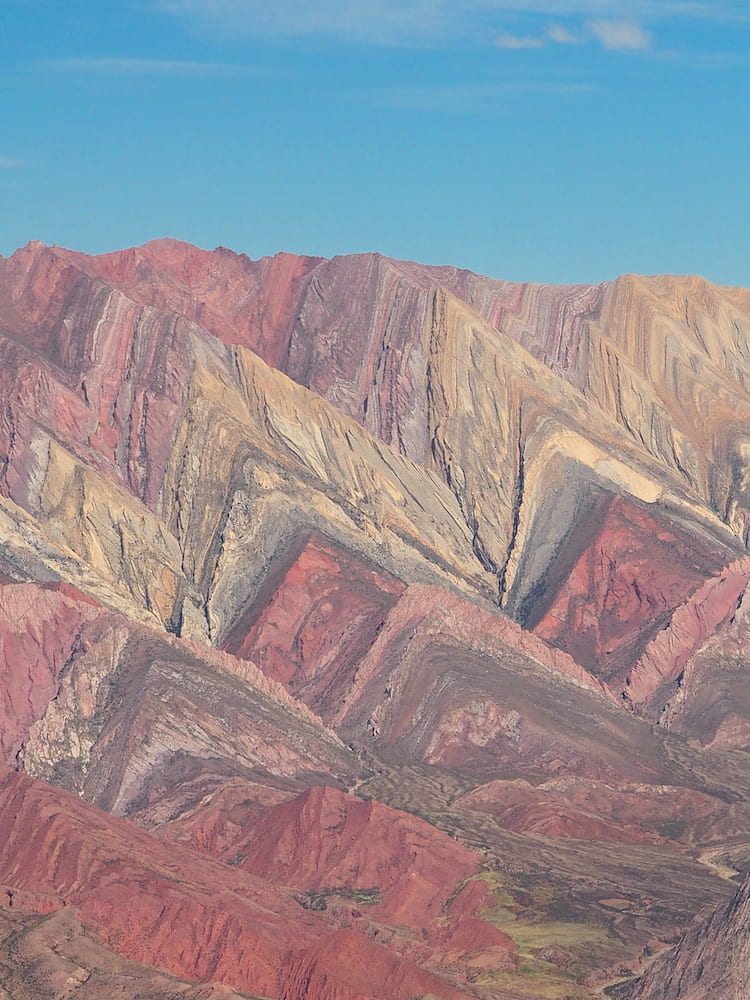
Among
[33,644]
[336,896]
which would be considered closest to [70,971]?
[336,896]

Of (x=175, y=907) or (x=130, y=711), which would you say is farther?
(x=130, y=711)

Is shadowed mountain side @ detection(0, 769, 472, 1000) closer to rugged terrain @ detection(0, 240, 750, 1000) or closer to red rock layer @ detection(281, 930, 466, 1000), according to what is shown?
red rock layer @ detection(281, 930, 466, 1000)

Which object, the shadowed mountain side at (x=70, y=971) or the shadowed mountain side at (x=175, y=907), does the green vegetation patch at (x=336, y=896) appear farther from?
the shadowed mountain side at (x=70, y=971)

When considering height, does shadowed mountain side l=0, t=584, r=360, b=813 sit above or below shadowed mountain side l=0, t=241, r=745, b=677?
below

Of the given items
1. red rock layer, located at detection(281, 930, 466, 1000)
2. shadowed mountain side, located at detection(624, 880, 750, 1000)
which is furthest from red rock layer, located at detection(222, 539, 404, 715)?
red rock layer, located at detection(281, 930, 466, 1000)

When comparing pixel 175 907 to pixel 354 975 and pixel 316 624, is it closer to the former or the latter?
pixel 354 975

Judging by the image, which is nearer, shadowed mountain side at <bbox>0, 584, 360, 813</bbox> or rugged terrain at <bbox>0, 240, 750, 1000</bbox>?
rugged terrain at <bbox>0, 240, 750, 1000</bbox>

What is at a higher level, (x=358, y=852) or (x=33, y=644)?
(x=33, y=644)

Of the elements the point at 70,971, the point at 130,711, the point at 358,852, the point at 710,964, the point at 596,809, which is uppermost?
the point at 596,809
